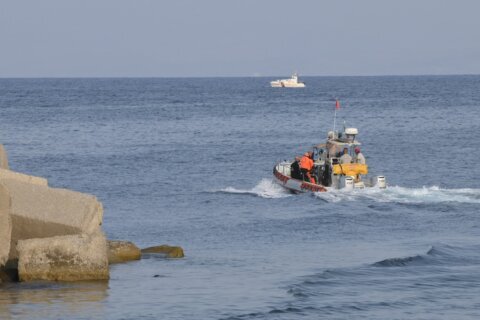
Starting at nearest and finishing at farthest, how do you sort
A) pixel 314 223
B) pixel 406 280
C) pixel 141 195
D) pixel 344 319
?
pixel 344 319 < pixel 406 280 < pixel 314 223 < pixel 141 195

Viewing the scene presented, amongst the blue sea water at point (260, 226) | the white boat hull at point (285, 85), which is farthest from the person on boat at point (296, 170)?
the white boat hull at point (285, 85)

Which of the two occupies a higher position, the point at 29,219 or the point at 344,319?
the point at 29,219

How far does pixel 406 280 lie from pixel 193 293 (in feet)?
13.7

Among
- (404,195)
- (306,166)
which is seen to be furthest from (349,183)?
(306,166)

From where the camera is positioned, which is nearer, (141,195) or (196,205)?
(196,205)

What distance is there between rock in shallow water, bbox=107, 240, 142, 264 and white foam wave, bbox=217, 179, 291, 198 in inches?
558

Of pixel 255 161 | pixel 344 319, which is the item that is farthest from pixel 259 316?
pixel 255 161

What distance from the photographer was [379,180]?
1457 inches

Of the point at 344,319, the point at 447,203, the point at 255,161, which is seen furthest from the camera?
the point at 255,161

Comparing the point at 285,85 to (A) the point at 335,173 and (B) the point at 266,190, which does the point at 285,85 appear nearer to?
(B) the point at 266,190

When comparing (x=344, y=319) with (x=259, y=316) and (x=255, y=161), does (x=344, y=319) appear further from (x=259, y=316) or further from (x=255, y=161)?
(x=255, y=161)

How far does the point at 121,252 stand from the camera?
23.6 m

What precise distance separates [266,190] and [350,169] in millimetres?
3955

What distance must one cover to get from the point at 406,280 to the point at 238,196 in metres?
16.2
